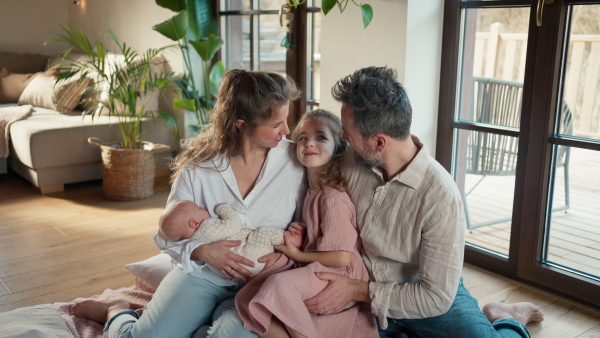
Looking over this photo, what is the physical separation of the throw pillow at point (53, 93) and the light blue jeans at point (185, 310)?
3.16 m

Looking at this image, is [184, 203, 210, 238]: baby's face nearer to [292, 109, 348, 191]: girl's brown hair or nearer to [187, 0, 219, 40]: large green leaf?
A: [292, 109, 348, 191]: girl's brown hair

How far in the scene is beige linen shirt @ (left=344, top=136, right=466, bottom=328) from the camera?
5.66 ft

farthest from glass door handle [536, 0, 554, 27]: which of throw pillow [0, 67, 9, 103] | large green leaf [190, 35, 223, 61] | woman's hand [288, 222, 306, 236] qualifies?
throw pillow [0, 67, 9, 103]

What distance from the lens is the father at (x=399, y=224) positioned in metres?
1.73

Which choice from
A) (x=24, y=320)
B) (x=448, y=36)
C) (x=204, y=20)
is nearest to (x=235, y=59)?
(x=204, y=20)

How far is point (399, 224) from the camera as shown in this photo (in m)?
1.82

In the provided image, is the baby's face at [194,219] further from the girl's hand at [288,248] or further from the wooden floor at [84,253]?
the wooden floor at [84,253]

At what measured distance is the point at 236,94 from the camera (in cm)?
200

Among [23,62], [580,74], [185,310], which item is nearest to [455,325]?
[185,310]

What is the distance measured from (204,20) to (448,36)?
210 cm

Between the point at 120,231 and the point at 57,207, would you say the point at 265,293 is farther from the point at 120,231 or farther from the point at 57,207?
the point at 57,207

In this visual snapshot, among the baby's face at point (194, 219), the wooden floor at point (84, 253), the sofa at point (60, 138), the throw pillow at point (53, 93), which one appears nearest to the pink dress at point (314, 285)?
the baby's face at point (194, 219)

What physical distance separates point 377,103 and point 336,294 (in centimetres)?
57

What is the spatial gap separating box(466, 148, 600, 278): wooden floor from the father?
98 cm
